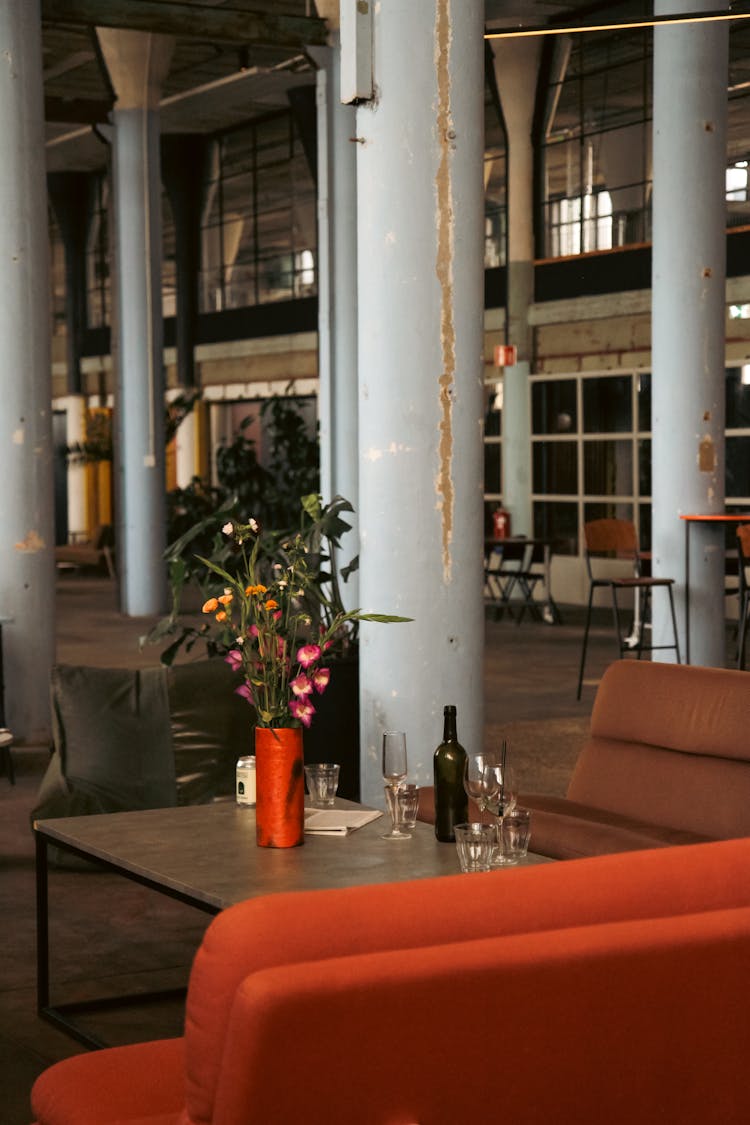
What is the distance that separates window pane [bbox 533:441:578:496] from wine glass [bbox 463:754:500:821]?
41.5ft

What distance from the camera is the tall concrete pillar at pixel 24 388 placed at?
318 inches

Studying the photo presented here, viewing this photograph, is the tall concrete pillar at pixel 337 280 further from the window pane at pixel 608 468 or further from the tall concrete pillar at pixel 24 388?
the window pane at pixel 608 468

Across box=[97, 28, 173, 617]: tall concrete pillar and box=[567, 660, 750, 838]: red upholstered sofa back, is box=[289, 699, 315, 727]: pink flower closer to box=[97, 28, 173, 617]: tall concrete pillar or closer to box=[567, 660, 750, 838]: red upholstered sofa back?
box=[567, 660, 750, 838]: red upholstered sofa back

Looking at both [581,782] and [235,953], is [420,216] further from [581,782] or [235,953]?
[235,953]

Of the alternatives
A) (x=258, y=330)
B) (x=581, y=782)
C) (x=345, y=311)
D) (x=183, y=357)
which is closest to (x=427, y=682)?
(x=581, y=782)

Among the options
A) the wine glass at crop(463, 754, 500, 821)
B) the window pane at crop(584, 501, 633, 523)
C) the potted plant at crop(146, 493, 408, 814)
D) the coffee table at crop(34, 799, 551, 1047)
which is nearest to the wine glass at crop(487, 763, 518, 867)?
the wine glass at crop(463, 754, 500, 821)

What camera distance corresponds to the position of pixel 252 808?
13.0ft

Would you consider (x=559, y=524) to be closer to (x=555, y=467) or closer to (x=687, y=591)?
(x=555, y=467)

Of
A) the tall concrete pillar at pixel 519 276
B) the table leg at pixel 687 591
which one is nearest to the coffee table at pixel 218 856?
the table leg at pixel 687 591

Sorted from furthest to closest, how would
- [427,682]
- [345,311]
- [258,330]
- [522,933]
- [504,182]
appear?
[258,330] → [504,182] → [345,311] → [427,682] → [522,933]

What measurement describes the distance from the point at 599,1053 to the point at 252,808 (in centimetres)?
191

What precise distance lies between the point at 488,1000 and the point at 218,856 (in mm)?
1523

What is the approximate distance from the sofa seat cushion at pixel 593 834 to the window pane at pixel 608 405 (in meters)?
11.1

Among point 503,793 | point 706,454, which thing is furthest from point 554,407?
point 503,793
